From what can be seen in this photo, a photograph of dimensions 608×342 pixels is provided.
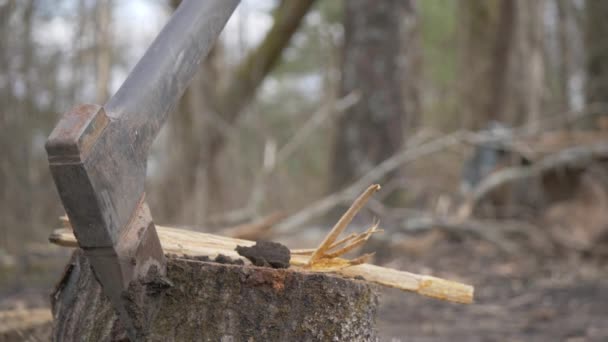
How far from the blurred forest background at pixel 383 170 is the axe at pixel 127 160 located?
93.1 inches

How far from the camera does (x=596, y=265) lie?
17.8ft

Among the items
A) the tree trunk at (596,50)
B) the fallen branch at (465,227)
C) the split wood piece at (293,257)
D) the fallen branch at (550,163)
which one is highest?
the tree trunk at (596,50)

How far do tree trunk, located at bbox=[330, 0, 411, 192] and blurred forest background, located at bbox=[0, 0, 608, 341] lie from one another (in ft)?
0.04

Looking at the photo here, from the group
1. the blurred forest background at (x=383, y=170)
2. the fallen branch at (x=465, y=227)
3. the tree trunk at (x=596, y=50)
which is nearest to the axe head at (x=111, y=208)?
the blurred forest background at (x=383, y=170)

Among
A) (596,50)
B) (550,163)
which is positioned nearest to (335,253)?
(550,163)

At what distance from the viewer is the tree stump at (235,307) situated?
1.45 meters

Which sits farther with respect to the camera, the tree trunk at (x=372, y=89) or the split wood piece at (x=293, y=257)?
the tree trunk at (x=372, y=89)

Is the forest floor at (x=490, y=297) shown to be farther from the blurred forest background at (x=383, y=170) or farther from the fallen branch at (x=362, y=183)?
the fallen branch at (x=362, y=183)

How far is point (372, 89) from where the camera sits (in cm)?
628

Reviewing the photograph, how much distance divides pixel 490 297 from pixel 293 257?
3315mm

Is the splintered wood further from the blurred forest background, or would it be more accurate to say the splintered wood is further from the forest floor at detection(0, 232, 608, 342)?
the blurred forest background

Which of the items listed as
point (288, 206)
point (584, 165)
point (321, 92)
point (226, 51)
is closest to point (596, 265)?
point (584, 165)

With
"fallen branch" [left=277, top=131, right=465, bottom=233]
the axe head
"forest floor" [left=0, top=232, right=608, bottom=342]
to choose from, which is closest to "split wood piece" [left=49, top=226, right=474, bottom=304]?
the axe head

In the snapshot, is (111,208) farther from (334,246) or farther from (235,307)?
(334,246)
